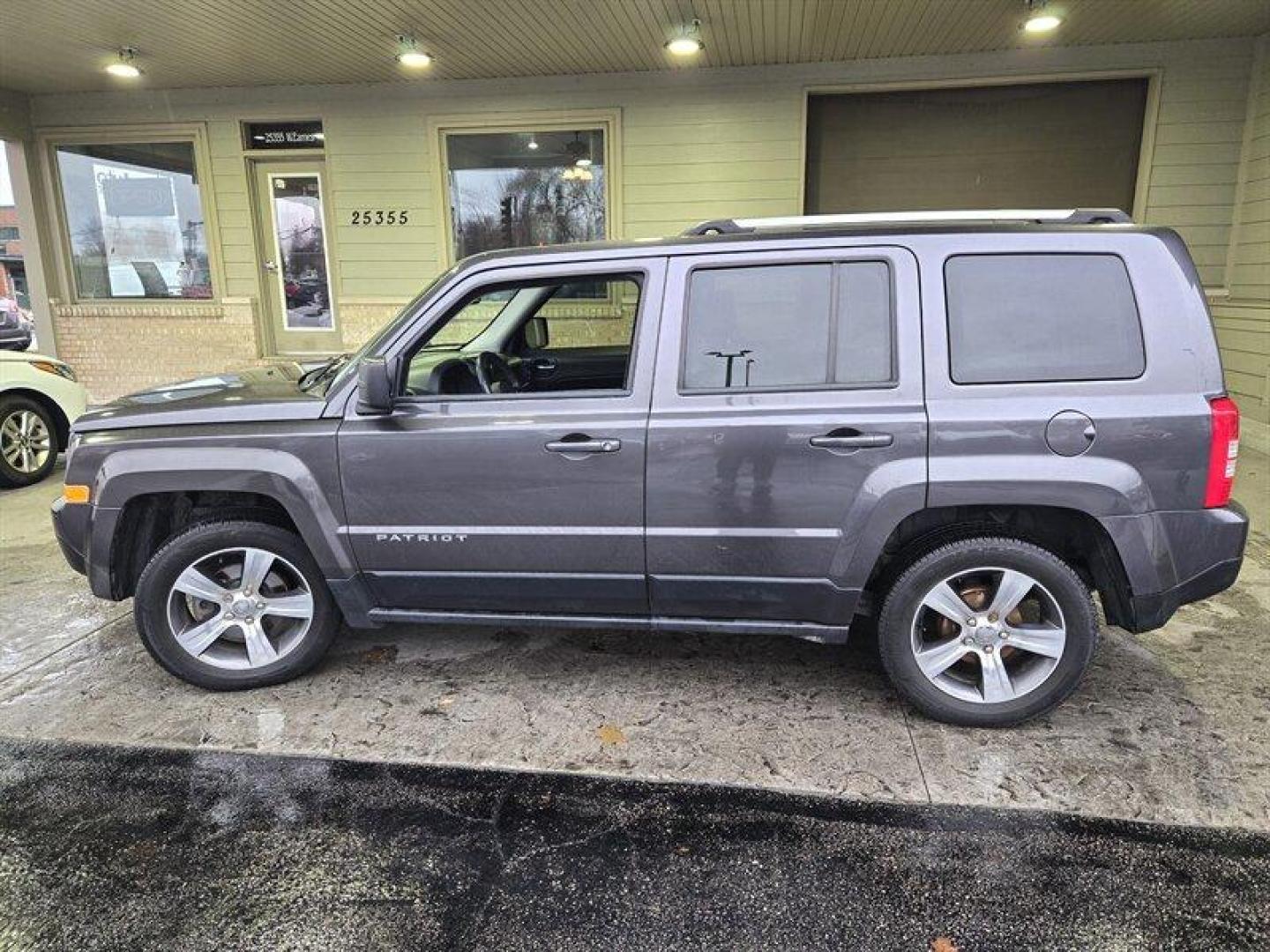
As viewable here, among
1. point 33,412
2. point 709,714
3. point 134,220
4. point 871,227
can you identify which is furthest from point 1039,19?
point 134,220

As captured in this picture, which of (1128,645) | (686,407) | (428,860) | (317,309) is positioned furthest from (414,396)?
(317,309)

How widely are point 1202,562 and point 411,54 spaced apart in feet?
26.0

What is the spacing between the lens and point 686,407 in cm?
308

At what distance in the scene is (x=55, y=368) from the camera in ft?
24.1

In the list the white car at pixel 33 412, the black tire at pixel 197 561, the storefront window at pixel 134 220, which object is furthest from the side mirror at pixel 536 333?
the storefront window at pixel 134 220

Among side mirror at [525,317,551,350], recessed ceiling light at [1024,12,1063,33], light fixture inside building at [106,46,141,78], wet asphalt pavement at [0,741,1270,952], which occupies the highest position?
light fixture inside building at [106,46,141,78]

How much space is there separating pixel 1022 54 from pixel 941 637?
7378mm

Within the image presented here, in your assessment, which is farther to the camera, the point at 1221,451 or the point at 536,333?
the point at 536,333

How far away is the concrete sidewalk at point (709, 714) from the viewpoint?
2.87 metres

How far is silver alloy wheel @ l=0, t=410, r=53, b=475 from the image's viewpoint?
6.99 metres

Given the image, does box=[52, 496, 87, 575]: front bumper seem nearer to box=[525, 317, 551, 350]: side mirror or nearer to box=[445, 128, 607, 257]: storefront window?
box=[525, 317, 551, 350]: side mirror

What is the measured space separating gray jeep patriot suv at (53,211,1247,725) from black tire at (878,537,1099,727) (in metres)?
0.01

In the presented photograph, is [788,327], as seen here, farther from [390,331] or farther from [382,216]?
[382,216]

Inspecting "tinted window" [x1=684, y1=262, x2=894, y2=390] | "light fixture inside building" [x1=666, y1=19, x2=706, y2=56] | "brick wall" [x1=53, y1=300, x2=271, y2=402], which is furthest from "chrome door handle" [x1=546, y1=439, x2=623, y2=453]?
"brick wall" [x1=53, y1=300, x2=271, y2=402]
